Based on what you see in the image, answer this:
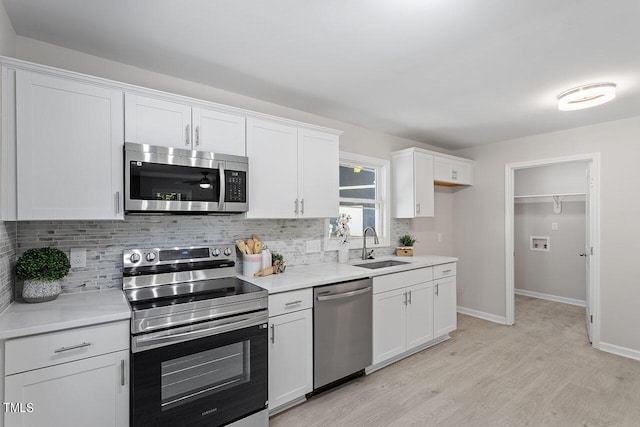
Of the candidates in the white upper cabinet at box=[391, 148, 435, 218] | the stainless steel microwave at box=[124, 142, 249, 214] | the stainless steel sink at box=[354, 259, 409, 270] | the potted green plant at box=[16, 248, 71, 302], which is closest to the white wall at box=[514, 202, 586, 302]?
the white upper cabinet at box=[391, 148, 435, 218]

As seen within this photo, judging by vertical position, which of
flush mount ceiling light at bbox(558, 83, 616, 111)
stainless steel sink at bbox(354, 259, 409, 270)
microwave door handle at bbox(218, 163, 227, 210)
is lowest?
stainless steel sink at bbox(354, 259, 409, 270)

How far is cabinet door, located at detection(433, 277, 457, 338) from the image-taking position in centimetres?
358

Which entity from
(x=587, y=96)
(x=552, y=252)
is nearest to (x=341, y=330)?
(x=587, y=96)

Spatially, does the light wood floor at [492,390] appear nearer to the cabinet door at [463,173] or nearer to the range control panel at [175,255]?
the range control panel at [175,255]

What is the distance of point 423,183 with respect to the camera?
13.1ft

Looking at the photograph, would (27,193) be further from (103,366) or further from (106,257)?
(103,366)

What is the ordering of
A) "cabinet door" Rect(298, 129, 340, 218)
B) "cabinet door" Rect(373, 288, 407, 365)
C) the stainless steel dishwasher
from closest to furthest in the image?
the stainless steel dishwasher, "cabinet door" Rect(298, 129, 340, 218), "cabinet door" Rect(373, 288, 407, 365)

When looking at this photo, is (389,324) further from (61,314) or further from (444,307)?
(61,314)

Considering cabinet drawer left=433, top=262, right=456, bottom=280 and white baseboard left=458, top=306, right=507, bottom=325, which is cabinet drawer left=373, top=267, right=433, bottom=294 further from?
white baseboard left=458, top=306, right=507, bottom=325

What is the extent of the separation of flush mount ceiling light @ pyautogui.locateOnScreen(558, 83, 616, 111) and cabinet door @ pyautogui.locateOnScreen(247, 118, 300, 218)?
2325 millimetres

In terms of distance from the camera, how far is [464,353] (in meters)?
3.41

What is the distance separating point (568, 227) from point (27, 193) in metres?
6.75

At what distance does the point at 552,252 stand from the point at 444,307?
3178 millimetres

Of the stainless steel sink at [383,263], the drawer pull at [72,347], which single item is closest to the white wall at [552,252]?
the stainless steel sink at [383,263]
